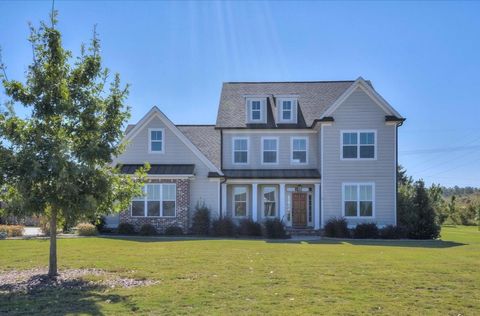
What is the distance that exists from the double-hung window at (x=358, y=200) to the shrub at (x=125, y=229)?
1214 cm

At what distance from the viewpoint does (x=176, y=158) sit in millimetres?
29031

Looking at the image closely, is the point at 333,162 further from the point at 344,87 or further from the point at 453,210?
the point at 453,210

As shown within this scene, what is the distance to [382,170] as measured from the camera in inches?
1102

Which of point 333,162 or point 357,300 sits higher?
point 333,162

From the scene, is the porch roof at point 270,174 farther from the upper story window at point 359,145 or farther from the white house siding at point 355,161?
the upper story window at point 359,145

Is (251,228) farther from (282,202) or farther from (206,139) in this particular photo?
(206,139)

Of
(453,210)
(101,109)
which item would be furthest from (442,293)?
(453,210)

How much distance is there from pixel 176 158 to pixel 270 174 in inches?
225

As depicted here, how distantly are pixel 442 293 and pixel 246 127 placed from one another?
70.7 feet

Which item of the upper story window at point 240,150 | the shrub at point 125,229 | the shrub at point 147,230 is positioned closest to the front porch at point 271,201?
the upper story window at point 240,150

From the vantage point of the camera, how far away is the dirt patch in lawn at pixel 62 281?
10.5 meters

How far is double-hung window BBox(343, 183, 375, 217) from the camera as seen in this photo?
2797 cm

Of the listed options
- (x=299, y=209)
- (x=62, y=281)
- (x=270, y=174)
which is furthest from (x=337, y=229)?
(x=62, y=281)

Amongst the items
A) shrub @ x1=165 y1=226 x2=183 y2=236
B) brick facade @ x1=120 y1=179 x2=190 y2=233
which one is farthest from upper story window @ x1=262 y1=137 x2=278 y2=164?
shrub @ x1=165 y1=226 x2=183 y2=236
